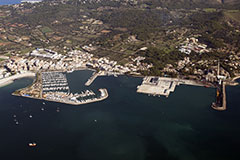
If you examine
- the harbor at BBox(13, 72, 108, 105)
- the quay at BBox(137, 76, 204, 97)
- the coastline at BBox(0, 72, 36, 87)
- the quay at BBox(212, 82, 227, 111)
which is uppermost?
the quay at BBox(212, 82, 227, 111)

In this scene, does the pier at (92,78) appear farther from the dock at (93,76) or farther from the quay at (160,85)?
the quay at (160,85)

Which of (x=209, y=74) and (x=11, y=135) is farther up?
(x=209, y=74)

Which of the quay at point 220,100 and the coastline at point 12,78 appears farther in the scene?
the coastline at point 12,78

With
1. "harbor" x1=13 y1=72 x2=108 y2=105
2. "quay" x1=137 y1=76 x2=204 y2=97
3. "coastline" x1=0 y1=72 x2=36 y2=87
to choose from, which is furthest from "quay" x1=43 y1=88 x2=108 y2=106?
"coastline" x1=0 y1=72 x2=36 y2=87

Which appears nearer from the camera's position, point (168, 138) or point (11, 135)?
point (168, 138)

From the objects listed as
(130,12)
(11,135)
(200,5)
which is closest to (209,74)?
(11,135)

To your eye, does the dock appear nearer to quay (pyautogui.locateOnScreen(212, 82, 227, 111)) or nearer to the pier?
the pier

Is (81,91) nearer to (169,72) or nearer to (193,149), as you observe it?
(169,72)

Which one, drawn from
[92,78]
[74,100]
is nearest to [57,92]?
[74,100]

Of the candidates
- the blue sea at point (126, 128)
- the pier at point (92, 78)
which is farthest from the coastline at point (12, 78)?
the pier at point (92, 78)
